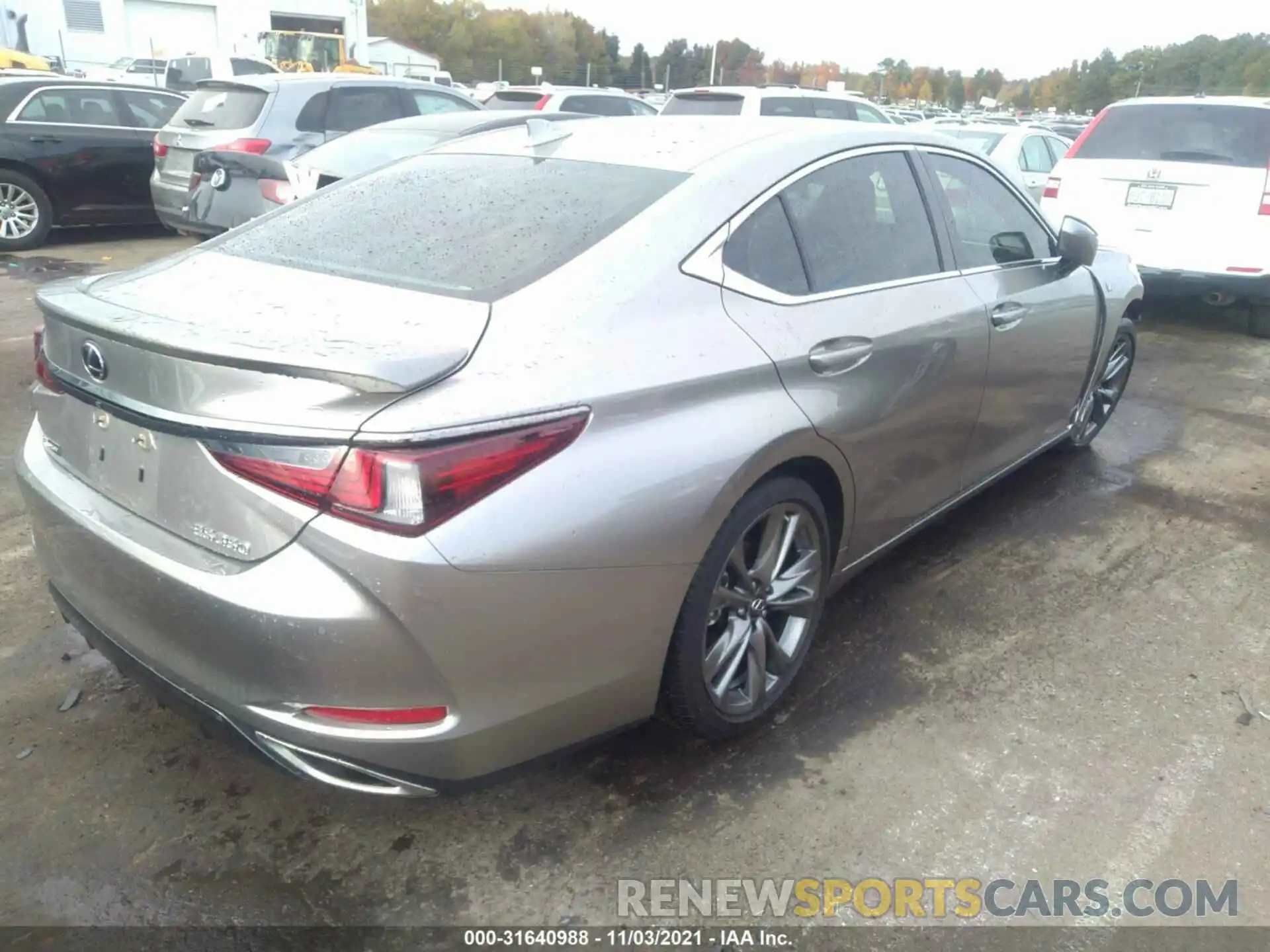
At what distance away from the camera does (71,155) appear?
A: 31.6 feet

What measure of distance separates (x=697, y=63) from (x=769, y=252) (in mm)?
85788

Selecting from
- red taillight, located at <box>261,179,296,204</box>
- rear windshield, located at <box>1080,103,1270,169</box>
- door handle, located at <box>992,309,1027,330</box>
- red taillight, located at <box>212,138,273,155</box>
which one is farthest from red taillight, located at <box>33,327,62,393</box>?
rear windshield, located at <box>1080,103,1270,169</box>

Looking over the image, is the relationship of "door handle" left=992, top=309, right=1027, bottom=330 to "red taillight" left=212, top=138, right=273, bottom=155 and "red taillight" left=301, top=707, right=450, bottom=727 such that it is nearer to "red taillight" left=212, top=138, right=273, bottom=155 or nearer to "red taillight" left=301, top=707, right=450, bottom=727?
"red taillight" left=301, top=707, right=450, bottom=727

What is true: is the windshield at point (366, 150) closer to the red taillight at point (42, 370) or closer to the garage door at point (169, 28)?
the red taillight at point (42, 370)

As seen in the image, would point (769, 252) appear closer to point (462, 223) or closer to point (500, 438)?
point (462, 223)

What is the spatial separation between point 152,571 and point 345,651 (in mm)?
490

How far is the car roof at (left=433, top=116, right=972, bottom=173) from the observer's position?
112 inches

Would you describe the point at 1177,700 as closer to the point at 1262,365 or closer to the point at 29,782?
the point at 29,782

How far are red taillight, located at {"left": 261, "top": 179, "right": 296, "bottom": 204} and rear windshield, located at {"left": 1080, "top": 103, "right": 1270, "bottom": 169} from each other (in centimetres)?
620

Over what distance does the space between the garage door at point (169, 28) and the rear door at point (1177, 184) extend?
47.5 metres

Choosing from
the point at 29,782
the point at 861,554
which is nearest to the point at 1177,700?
the point at 861,554

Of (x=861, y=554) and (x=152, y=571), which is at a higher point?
(x=152, y=571)

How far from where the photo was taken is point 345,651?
190cm

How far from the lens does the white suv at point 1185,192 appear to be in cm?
727
